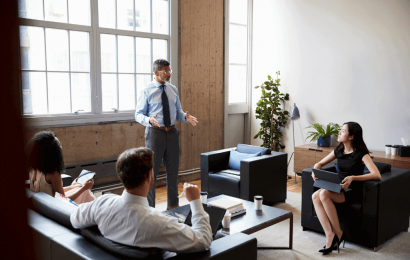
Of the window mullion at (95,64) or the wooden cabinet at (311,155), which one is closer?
the window mullion at (95,64)

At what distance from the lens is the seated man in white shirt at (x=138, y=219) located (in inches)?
59.3

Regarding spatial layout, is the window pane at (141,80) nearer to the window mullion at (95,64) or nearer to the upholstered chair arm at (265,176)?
the window mullion at (95,64)

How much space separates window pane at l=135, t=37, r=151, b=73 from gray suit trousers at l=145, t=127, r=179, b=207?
1.34 metres

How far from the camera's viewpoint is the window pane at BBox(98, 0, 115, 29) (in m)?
4.44

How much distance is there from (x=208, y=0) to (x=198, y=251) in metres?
4.66

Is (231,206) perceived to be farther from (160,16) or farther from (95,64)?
(160,16)

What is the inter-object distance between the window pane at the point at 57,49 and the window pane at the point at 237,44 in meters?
2.82

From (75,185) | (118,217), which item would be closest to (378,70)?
(75,185)

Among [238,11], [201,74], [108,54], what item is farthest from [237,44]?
[108,54]

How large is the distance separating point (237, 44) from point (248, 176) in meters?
2.97

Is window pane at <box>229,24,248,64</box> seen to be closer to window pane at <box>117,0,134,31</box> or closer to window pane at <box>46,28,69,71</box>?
window pane at <box>117,0,134,31</box>

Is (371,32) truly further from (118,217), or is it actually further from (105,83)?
(118,217)

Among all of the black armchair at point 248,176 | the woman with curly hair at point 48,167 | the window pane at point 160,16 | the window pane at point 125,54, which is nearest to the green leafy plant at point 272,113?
the black armchair at point 248,176

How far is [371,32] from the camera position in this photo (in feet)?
15.7
